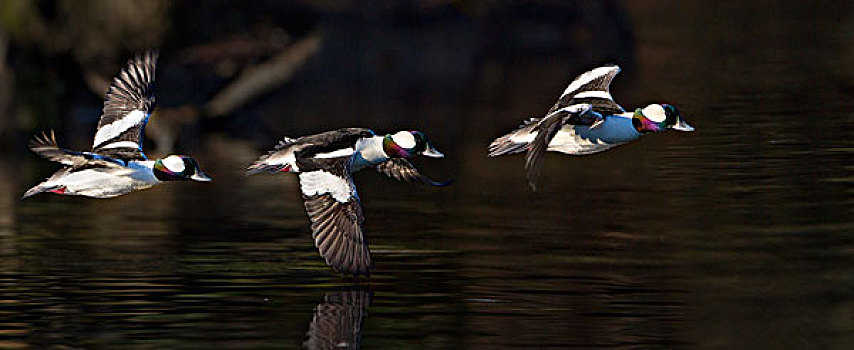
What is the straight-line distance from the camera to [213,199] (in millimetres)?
32844

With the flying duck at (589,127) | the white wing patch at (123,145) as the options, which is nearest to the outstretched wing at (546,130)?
the flying duck at (589,127)

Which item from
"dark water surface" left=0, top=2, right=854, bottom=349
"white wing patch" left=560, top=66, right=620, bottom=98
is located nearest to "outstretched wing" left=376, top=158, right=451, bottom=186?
"dark water surface" left=0, top=2, right=854, bottom=349

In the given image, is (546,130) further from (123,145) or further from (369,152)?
(123,145)

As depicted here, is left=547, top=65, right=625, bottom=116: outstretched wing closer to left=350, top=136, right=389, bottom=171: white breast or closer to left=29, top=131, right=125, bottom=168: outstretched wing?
left=350, top=136, right=389, bottom=171: white breast

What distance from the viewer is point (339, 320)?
19.7 m

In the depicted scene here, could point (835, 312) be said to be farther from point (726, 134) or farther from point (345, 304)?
point (726, 134)

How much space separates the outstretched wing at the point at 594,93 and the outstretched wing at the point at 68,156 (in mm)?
4472

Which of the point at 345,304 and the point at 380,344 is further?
the point at 345,304

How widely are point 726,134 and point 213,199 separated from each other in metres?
11.0

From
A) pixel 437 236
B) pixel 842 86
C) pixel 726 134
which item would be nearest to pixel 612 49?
pixel 842 86

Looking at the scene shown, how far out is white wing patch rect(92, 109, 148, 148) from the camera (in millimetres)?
21250

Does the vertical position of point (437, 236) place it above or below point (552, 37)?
below

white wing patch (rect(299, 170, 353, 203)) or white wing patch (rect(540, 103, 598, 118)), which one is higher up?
white wing patch (rect(540, 103, 598, 118))

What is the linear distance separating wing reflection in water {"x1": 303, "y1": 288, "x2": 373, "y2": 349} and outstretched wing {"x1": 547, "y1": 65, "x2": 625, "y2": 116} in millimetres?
2771
